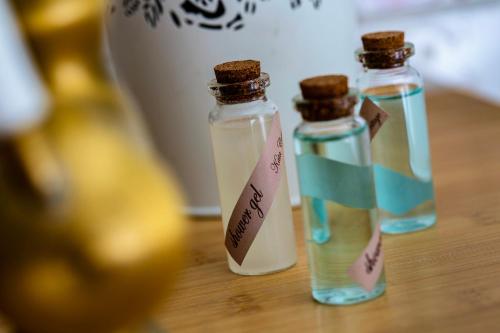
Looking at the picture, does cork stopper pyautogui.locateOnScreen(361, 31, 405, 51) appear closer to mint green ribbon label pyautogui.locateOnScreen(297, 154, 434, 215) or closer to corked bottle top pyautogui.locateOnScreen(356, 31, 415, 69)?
corked bottle top pyautogui.locateOnScreen(356, 31, 415, 69)

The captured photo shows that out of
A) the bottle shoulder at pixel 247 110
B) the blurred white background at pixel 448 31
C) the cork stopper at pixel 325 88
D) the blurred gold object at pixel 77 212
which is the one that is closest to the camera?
the blurred gold object at pixel 77 212

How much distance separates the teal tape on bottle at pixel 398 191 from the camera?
680mm

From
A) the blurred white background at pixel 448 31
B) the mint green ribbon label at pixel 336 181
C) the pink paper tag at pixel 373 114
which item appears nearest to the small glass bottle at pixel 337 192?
the mint green ribbon label at pixel 336 181

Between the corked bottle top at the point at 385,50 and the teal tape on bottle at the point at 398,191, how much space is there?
3.1 inches

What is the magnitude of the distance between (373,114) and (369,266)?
0.15 m

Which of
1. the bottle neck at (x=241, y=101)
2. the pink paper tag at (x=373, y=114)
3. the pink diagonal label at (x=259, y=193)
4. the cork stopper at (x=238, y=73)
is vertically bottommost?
the pink diagonal label at (x=259, y=193)

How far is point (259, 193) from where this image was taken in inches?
24.2

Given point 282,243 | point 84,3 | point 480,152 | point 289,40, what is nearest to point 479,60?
point 480,152

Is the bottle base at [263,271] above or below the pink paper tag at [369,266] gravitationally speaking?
below

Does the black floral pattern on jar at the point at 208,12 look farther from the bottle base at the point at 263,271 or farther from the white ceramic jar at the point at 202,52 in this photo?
the bottle base at the point at 263,271

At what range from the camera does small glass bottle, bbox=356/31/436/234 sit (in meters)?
0.67

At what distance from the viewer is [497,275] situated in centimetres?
58

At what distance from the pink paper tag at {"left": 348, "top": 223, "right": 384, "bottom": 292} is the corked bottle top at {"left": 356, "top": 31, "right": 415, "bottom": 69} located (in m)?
0.16

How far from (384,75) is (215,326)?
0.24 meters
